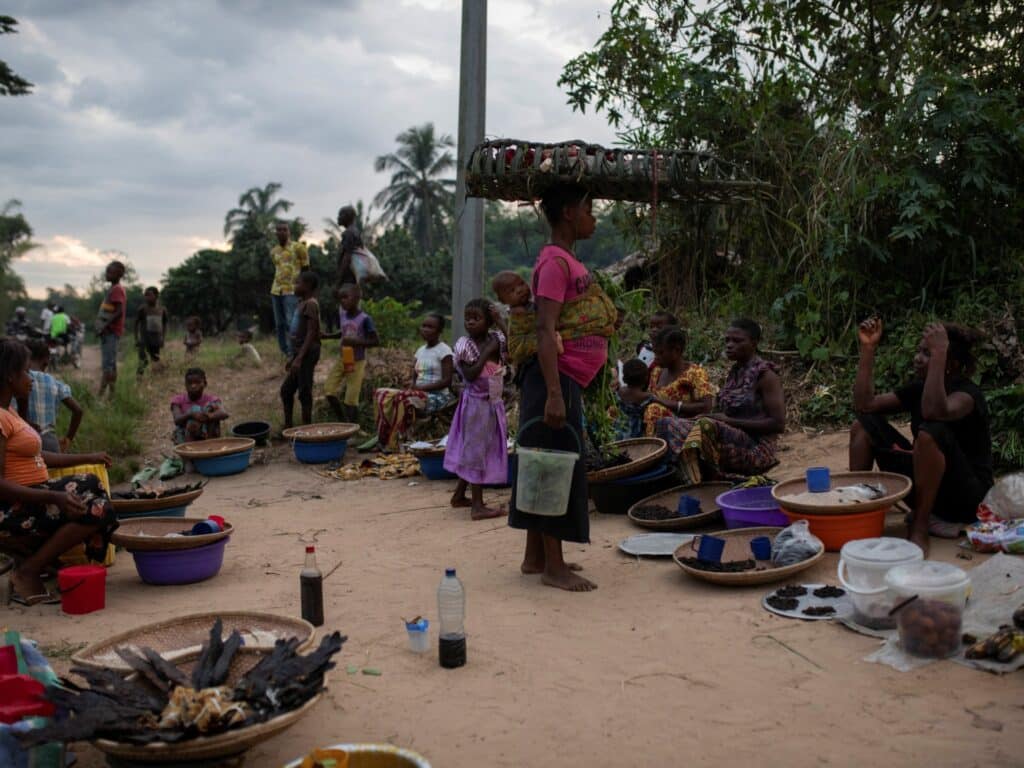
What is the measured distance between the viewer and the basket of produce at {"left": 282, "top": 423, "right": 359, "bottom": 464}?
876 cm

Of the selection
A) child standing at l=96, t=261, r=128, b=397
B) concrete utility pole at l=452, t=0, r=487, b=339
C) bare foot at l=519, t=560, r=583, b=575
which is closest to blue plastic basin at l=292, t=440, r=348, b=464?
concrete utility pole at l=452, t=0, r=487, b=339

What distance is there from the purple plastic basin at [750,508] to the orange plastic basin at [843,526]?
0.36 meters

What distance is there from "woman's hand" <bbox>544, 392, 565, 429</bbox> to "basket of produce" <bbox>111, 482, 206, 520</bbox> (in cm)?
260

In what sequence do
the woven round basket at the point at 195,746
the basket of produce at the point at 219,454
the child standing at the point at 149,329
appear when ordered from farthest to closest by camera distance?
1. the child standing at the point at 149,329
2. the basket of produce at the point at 219,454
3. the woven round basket at the point at 195,746

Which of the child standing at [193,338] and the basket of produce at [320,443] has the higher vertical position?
the child standing at [193,338]

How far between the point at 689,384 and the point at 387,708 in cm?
379

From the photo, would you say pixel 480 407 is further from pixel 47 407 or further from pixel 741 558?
pixel 47 407

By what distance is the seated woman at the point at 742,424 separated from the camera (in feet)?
19.2

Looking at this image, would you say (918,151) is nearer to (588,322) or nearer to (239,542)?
(588,322)

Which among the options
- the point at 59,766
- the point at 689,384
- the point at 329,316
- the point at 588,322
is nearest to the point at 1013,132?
the point at 689,384

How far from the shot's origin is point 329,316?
26859 millimetres

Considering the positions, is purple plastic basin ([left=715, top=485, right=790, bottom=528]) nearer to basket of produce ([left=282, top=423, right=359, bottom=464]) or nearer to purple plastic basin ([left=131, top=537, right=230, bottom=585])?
purple plastic basin ([left=131, top=537, right=230, bottom=585])

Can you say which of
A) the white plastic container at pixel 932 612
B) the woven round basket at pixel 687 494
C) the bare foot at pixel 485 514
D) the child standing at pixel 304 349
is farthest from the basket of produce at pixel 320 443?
the white plastic container at pixel 932 612

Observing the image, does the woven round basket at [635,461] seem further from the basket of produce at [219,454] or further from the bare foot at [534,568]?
the basket of produce at [219,454]
